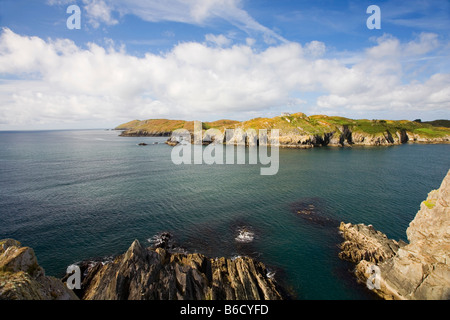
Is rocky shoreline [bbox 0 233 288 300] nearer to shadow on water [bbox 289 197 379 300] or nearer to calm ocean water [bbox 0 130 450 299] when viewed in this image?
calm ocean water [bbox 0 130 450 299]

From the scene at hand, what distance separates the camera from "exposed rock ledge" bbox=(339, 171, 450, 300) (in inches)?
955

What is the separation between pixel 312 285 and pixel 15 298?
30.5 meters

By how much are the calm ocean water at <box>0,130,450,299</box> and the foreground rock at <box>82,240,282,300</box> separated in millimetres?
4941

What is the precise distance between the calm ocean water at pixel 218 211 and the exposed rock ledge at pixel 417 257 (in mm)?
2778

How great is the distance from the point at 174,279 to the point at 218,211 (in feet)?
86.8

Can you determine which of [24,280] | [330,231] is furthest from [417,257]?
[24,280]

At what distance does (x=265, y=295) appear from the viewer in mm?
24906

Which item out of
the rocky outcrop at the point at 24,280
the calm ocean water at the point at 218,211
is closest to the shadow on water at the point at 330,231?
the calm ocean water at the point at 218,211

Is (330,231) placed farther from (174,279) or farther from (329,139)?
(329,139)

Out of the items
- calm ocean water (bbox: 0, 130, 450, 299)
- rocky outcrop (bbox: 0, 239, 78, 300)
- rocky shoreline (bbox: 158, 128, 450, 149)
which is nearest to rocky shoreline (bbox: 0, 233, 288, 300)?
rocky outcrop (bbox: 0, 239, 78, 300)

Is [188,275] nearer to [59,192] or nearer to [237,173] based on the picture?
[59,192]

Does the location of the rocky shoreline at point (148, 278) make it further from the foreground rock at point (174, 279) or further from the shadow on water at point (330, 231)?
the shadow on water at point (330, 231)
